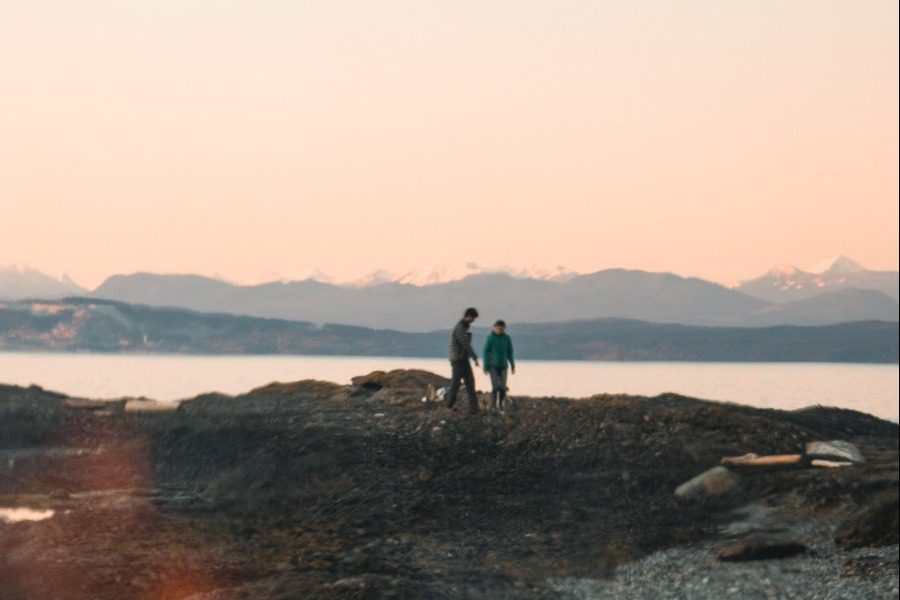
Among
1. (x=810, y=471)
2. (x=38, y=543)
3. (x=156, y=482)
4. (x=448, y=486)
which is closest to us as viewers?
(x=38, y=543)

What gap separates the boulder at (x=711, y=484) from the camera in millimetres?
28703

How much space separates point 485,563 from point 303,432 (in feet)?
51.1

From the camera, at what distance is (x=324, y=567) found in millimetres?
23641

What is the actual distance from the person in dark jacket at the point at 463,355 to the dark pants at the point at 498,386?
0.61m

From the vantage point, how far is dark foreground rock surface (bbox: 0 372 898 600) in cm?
Answer: 2336

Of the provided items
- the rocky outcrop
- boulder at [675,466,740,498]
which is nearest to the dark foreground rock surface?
the rocky outcrop

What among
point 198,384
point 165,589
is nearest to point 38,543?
point 165,589

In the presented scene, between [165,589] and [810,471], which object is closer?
[165,589]

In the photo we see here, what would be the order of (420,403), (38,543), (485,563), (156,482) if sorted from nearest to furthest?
(485,563) < (38,543) < (156,482) < (420,403)

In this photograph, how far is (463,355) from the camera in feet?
121

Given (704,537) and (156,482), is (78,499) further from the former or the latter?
(704,537)

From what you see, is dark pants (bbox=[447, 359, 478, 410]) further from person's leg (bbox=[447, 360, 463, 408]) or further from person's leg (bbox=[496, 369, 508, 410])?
person's leg (bbox=[496, 369, 508, 410])

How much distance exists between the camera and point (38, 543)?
86.8ft

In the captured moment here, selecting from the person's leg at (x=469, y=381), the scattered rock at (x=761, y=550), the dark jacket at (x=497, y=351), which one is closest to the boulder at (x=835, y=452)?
the scattered rock at (x=761, y=550)
